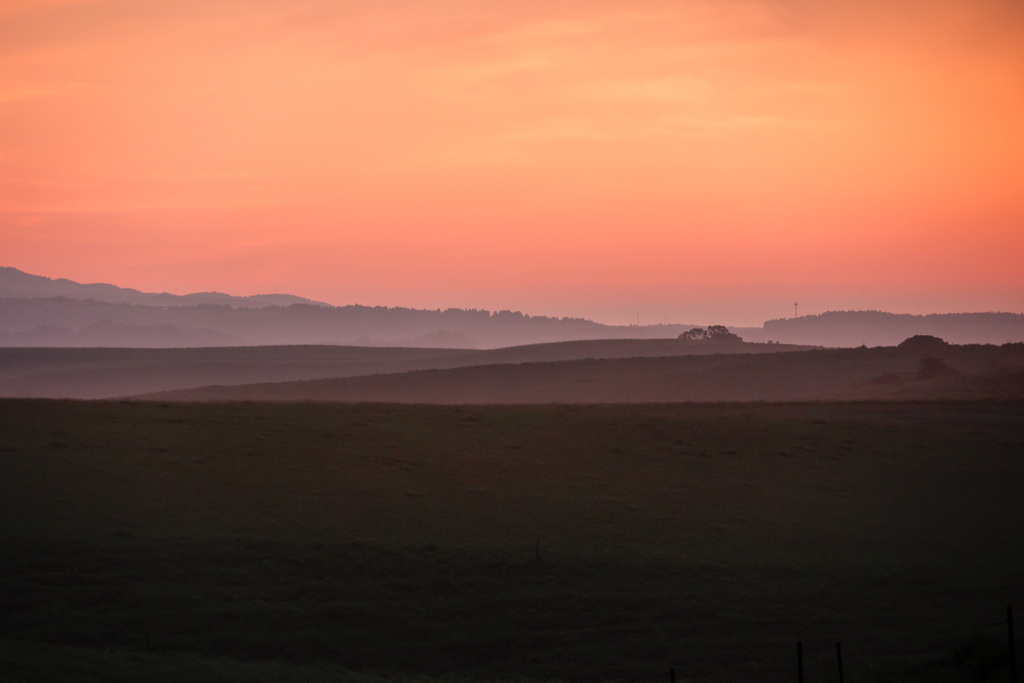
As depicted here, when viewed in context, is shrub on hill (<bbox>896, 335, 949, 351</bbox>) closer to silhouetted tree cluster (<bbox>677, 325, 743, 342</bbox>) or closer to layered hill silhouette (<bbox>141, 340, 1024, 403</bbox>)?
layered hill silhouette (<bbox>141, 340, 1024, 403</bbox>)

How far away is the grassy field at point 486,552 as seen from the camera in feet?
41.0

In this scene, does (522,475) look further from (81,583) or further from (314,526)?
(81,583)

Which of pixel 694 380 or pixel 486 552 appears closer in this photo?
pixel 486 552

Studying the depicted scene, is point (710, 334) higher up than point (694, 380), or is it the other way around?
point (710, 334)

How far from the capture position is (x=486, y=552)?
15758 millimetres

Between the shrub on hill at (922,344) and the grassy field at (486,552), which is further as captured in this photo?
the shrub on hill at (922,344)

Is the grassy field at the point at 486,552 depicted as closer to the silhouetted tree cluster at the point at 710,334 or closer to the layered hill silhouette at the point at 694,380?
the layered hill silhouette at the point at 694,380

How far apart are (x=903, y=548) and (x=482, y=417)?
44.1 feet

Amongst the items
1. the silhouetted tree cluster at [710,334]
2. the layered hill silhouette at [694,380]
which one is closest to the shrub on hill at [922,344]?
the layered hill silhouette at [694,380]

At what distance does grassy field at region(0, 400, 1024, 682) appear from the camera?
12.5 metres

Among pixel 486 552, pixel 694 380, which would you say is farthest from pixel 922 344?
pixel 486 552

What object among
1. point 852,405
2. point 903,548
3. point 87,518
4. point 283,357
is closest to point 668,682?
point 903,548

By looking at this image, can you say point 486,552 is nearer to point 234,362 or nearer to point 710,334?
point 234,362

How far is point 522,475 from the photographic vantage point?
20781mm
